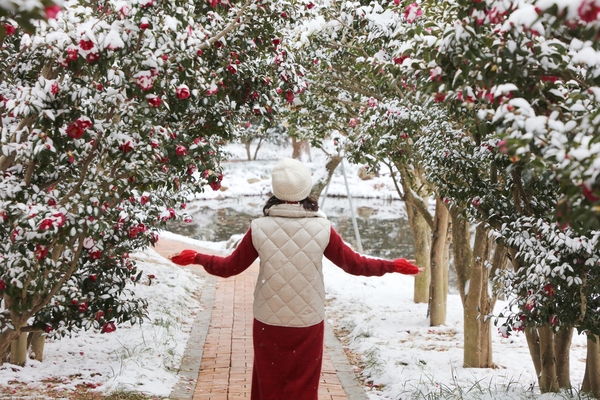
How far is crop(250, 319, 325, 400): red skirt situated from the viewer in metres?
3.39

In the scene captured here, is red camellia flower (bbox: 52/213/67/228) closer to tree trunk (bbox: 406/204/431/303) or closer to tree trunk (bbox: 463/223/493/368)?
tree trunk (bbox: 463/223/493/368)

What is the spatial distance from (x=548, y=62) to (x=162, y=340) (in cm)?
464

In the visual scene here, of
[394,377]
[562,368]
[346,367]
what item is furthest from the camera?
[346,367]

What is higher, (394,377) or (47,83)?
Result: (47,83)

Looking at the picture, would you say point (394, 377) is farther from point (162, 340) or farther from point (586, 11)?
point (586, 11)

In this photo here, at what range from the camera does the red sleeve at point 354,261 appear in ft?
11.3

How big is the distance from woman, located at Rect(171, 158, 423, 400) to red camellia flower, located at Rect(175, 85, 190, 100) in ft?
2.12

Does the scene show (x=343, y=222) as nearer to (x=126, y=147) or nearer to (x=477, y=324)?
(x=477, y=324)

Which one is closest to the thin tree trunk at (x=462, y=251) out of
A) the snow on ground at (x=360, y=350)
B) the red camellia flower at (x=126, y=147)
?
the snow on ground at (x=360, y=350)

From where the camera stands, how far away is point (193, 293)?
8781 millimetres

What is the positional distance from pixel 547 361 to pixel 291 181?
2469 mm

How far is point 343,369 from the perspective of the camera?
545cm

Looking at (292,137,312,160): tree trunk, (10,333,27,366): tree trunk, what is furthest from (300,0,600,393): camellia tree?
(292,137,312,160): tree trunk

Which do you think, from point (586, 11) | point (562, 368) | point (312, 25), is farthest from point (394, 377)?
point (586, 11)
